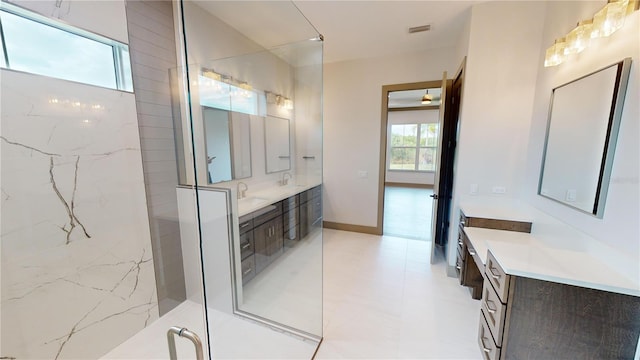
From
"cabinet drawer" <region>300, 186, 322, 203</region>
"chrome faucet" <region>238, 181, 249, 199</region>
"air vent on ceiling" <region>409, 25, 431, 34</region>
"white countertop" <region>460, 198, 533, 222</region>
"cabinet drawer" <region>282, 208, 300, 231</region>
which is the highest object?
A: "air vent on ceiling" <region>409, 25, 431, 34</region>

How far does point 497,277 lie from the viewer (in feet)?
4.57

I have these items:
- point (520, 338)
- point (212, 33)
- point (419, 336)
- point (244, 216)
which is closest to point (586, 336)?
point (520, 338)

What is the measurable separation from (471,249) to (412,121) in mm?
6669

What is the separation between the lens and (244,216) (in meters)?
2.17

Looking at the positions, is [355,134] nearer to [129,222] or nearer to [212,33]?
[212,33]

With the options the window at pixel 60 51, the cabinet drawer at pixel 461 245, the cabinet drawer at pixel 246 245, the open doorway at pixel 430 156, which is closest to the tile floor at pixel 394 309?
the cabinet drawer at pixel 461 245

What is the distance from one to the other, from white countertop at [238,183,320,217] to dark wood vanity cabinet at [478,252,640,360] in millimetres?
1931

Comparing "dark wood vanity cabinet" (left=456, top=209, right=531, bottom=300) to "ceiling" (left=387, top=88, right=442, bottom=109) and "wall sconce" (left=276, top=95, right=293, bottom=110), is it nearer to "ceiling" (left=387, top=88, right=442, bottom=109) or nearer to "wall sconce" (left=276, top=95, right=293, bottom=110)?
"wall sconce" (left=276, top=95, right=293, bottom=110)

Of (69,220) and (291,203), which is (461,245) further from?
(69,220)

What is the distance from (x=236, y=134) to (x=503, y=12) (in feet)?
9.20

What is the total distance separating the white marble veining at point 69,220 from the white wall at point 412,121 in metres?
6.86

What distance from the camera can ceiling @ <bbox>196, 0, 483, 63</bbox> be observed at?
7.51 feet

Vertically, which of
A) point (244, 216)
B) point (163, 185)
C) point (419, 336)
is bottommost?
point (419, 336)

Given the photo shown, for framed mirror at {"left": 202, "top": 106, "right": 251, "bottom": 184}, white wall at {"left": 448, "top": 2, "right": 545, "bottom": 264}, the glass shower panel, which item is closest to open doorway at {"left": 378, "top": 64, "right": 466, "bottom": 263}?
white wall at {"left": 448, "top": 2, "right": 545, "bottom": 264}
